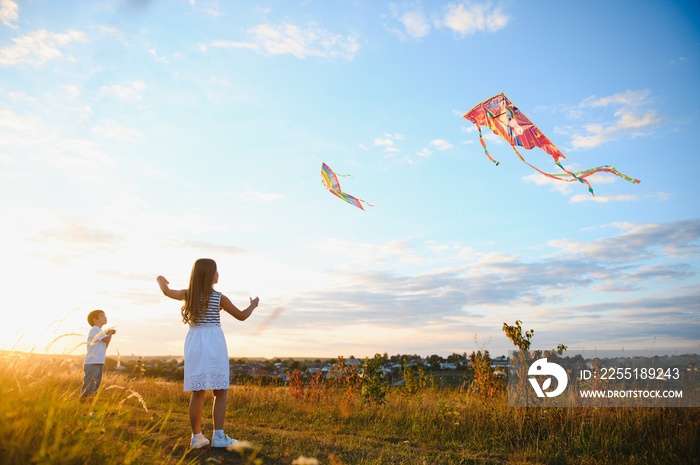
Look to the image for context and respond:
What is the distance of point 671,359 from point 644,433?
2.34m

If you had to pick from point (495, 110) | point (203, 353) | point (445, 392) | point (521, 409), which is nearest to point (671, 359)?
point (521, 409)

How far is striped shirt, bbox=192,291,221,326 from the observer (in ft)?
18.9

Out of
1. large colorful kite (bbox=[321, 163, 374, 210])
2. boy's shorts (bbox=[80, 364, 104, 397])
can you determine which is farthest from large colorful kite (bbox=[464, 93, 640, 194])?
boy's shorts (bbox=[80, 364, 104, 397])

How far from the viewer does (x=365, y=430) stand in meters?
8.49

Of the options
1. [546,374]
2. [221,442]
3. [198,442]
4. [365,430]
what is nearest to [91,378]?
[198,442]

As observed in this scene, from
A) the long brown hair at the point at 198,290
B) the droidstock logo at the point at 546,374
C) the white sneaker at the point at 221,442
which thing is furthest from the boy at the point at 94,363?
A: the droidstock logo at the point at 546,374

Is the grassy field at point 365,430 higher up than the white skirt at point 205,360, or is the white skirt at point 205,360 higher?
the white skirt at point 205,360

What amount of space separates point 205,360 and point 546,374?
573cm

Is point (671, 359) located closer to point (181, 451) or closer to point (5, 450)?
point (181, 451)

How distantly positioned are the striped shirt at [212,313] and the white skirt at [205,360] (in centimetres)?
5

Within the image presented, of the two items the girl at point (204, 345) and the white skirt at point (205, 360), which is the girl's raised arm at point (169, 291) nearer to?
the girl at point (204, 345)

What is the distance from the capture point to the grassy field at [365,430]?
3590 mm

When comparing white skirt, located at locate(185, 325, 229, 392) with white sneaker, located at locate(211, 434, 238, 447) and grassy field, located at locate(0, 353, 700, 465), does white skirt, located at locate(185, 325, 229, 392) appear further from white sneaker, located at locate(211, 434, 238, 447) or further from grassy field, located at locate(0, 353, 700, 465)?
grassy field, located at locate(0, 353, 700, 465)

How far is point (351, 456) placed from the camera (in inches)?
241
